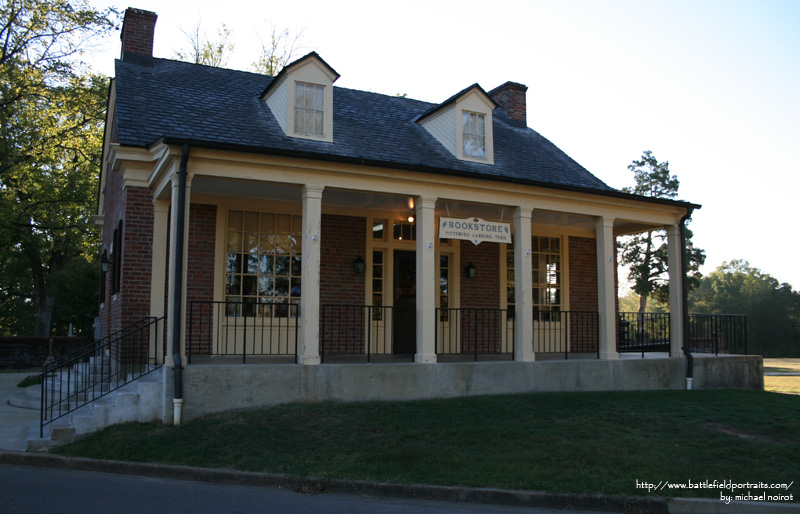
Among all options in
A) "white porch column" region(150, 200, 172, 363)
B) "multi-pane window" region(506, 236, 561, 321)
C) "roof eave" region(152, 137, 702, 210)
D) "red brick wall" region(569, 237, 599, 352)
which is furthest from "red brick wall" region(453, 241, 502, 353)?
"white porch column" region(150, 200, 172, 363)

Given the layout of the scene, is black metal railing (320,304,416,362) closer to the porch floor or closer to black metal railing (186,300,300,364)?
the porch floor

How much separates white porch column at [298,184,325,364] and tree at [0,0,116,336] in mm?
17272

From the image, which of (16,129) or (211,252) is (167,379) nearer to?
(211,252)

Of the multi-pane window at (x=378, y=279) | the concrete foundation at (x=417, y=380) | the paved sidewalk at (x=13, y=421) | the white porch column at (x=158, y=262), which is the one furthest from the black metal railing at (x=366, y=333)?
the paved sidewalk at (x=13, y=421)

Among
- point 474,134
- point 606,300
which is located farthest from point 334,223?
point 606,300

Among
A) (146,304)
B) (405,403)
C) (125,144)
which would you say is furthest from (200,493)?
(125,144)

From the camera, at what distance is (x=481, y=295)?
1344cm

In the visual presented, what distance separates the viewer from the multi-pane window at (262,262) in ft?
36.5

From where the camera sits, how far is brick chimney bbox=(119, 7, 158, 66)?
1355 centimetres

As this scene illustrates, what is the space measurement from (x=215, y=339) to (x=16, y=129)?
54.1ft

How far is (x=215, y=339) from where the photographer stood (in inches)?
424

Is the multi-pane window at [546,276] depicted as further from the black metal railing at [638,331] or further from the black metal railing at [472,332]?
the black metal railing at [638,331]

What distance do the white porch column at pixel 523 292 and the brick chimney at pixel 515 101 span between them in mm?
6844

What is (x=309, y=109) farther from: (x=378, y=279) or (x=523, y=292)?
(x=523, y=292)
